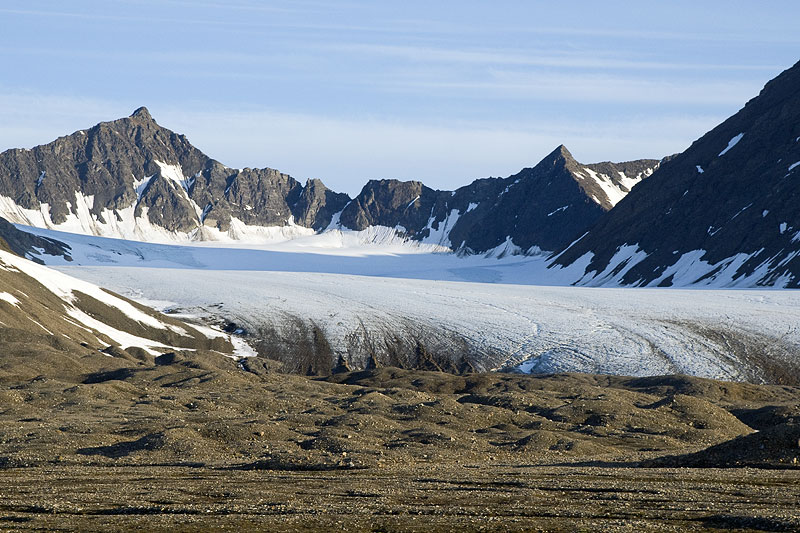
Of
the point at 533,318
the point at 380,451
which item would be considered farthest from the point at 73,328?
the point at 380,451

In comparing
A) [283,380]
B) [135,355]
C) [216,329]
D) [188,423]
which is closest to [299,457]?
[188,423]

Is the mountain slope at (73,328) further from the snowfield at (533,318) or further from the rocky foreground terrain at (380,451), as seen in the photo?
the snowfield at (533,318)

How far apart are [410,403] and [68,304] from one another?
64791mm

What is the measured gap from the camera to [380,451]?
2002 inches

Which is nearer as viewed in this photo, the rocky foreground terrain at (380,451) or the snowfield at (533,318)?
the rocky foreground terrain at (380,451)

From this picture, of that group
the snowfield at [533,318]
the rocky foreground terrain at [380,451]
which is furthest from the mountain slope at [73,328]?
the snowfield at [533,318]

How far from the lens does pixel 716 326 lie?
370ft

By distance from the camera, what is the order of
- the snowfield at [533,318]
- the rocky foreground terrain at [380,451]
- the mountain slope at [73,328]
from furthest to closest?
the snowfield at [533,318]
the mountain slope at [73,328]
the rocky foreground terrain at [380,451]

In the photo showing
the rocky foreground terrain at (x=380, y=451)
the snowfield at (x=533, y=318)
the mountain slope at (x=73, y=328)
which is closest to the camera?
the rocky foreground terrain at (x=380, y=451)

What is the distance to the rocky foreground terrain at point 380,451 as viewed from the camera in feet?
93.2

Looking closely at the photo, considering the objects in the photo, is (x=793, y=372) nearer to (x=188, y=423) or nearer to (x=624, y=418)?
(x=624, y=418)

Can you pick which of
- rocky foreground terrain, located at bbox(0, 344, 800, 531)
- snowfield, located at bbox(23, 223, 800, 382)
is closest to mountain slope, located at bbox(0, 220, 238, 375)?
rocky foreground terrain, located at bbox(0, 344, 800, 531)

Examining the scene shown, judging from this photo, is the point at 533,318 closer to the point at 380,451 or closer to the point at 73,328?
the point at 73,328

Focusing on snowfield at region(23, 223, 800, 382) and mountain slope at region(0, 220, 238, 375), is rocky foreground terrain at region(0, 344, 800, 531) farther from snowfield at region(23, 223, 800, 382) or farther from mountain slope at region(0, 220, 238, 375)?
snowfield at region(23, 223, 800, 382)
